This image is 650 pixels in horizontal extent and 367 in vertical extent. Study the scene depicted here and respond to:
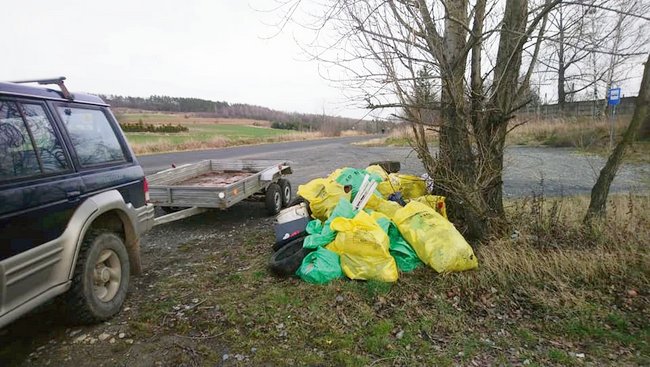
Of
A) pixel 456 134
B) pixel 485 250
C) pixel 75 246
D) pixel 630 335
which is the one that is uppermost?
pixel 456 134

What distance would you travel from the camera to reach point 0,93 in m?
2.57

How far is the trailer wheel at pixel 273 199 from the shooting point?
702 cm

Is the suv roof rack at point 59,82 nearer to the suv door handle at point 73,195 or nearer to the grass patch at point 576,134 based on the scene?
the suv door handle at point 73,195

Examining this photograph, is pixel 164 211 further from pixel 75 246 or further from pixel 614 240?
pixel 614 240

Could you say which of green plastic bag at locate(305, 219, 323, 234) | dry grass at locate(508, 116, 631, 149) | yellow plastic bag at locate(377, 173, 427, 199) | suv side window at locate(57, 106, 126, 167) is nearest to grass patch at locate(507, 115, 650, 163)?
dry grass at locate(508, 116, 631, 149)

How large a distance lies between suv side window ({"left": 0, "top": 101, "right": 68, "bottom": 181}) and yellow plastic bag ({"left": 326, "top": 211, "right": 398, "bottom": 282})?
8.52ft

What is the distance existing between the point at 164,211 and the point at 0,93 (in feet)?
15.7

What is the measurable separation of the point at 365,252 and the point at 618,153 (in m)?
3.47

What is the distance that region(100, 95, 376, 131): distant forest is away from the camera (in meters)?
60.8

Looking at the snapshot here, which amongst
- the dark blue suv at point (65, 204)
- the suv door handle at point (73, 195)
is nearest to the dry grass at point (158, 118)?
the dark blue suv at point (65, 204)

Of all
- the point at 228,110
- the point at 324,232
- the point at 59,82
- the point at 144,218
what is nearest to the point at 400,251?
the point at 324,232

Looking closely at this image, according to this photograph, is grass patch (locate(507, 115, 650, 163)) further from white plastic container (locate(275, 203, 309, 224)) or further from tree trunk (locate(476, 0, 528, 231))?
white plastic container (locate(275, 203, 309, 224))

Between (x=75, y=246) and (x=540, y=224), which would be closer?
(x=75, y=246)

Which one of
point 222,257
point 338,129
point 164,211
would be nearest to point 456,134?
point 222,257
